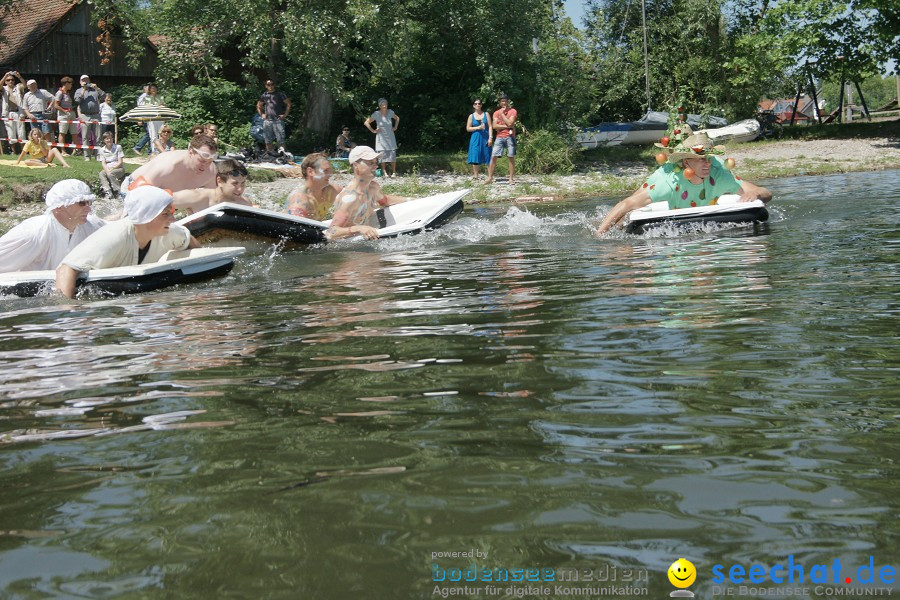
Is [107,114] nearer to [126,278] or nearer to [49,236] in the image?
[49,236]

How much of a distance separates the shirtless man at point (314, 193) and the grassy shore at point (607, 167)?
6.19m

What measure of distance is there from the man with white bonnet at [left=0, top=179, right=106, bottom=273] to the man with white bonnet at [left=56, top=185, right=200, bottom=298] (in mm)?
370

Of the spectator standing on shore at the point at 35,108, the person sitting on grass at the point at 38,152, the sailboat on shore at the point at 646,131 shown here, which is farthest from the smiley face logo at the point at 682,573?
the sailboat on shore at the point at 646,131

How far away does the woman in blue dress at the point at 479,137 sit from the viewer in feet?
65.7

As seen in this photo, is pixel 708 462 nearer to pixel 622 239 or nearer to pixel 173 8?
pixel 622 239

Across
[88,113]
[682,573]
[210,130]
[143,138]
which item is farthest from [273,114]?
[682,573]

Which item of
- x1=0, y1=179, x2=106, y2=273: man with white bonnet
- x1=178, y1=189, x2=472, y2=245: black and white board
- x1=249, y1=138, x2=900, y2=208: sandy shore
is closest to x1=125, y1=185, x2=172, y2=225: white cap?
x1=0, y1=179, x2=106, y2=273: man with white bonnet

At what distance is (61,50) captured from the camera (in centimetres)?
3189

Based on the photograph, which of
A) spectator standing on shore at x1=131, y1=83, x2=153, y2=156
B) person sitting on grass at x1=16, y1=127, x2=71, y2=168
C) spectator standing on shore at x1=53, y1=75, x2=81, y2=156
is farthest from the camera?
spectator standing on shore at x1=131, y1=83, x2=153, y2=156

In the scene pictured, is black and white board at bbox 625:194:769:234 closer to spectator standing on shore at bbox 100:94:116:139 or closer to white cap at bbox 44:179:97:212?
white cap at bbox 44:179:97:212

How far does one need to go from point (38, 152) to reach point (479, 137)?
328 inches

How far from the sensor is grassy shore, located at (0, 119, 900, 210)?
17750mm

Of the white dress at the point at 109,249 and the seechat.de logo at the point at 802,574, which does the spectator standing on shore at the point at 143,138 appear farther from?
the seechat.de logo at the point at 802,574

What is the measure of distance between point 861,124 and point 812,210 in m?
20.8
